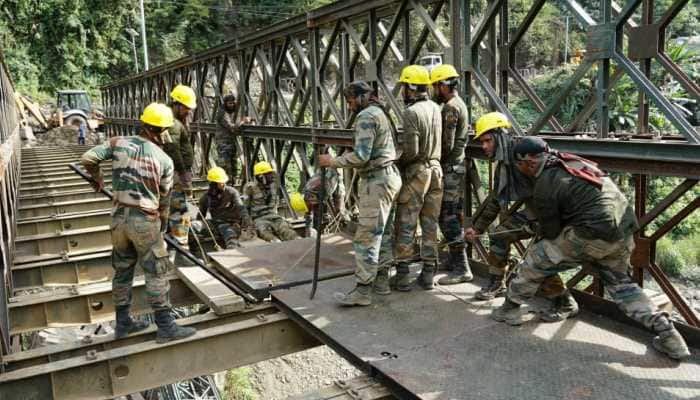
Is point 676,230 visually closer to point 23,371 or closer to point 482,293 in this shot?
point 482,293

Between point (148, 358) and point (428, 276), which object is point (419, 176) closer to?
point (428, 276)

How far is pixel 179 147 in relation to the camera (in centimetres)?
757

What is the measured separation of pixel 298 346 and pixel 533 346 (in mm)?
1977

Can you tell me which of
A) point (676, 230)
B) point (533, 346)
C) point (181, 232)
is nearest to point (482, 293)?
point (533, 346)

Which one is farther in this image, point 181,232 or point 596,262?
point 181,232

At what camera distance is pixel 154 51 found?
4047cm

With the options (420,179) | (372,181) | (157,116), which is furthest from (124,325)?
(420,179)

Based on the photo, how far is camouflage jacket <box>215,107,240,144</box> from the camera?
36.6 ft

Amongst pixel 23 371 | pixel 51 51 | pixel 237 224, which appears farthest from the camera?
pixel 51 51

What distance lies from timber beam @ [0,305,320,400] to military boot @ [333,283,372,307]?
44 centimetres

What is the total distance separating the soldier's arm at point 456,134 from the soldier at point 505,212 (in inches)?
29.2

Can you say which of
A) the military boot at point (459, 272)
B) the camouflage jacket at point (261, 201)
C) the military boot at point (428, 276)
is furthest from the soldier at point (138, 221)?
the camouflage jacket at point (261, 201)

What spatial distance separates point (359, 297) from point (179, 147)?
12.1ft

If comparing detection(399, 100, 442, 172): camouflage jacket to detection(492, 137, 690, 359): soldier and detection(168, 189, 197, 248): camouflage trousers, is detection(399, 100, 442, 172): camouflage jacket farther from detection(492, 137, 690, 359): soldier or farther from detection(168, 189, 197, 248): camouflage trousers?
detection(168, 189, 197, 248): camouflage trousers
